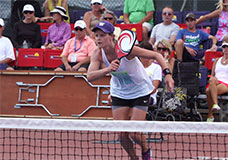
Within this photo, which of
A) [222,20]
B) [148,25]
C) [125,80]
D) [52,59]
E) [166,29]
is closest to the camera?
[125,80]

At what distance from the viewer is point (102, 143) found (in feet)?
23.5

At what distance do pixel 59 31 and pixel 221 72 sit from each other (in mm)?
3598

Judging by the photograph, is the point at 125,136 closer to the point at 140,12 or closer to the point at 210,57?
the point at 210,57

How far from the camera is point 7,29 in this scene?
1197 cm

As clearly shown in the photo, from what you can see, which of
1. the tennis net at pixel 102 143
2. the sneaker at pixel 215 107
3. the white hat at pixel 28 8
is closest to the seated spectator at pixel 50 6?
the white hat at pixel 28 8

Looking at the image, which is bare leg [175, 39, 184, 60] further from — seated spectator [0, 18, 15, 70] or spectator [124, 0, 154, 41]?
seated spectator [0, 18, 15, 70]

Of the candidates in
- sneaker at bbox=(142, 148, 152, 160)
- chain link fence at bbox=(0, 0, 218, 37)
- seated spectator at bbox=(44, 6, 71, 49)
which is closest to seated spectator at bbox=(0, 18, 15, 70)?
seated spectator at bbox=(44, 6, 71, 49)

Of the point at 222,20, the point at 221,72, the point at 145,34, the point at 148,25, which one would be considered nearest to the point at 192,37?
the point at 222,20

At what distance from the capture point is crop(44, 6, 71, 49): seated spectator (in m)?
10.2

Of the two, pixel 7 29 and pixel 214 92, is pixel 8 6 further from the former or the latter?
pixel 214 92

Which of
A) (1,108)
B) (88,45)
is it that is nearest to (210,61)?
(88,45)

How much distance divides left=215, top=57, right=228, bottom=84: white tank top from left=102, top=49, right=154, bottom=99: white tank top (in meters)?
3.61

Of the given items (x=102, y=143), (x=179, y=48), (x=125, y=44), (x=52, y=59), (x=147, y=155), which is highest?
(x=125, y=44)

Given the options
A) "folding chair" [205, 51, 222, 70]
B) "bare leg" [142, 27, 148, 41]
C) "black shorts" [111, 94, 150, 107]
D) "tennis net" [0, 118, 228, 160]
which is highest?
"bare leg" [142, 27, 148, 41]
